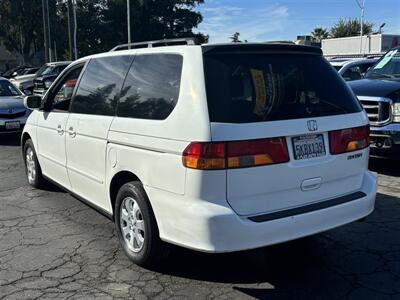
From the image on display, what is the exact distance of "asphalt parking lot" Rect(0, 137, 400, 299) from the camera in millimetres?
3773

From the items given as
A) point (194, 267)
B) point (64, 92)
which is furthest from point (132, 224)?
point (64, 92)

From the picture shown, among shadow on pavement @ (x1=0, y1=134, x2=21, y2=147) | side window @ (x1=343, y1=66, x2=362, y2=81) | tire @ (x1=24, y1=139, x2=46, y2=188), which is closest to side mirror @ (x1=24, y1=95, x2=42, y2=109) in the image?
tire @ (x1=24, y1=139, x2=46, y2=188)

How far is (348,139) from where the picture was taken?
400 centimetres

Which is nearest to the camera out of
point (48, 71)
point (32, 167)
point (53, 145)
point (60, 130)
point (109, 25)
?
point (60, 130)

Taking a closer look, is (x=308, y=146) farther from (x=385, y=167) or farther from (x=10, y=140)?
(x=10, y=140)

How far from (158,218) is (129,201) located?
501 mm

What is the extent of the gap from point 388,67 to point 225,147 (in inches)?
277

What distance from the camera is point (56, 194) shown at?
6.59 m

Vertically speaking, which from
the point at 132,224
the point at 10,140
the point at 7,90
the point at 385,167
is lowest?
the point at 385,167

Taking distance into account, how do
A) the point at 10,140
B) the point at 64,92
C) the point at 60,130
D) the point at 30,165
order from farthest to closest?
the point at 10,140 < the point at 30,165 < the point at 64,92 < the point at 60,130

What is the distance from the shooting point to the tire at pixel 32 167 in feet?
21.8

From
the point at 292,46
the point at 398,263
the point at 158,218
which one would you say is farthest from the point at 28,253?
the point at 398,263

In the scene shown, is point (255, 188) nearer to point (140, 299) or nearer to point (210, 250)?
point (210, 250)

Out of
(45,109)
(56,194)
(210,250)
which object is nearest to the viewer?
(210,250)
